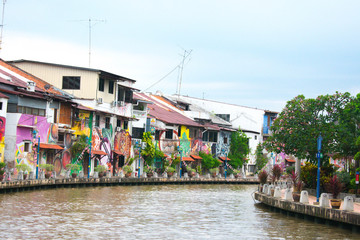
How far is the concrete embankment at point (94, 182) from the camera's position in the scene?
41.4 m

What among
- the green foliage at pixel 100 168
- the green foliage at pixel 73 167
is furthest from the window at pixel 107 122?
the green foliage at pixel 73 167

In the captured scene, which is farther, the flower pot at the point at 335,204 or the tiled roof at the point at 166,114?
the tiled roof at the point at 166,114

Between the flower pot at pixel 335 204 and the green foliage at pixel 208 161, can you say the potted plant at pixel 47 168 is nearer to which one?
the flower pot at pixel 335 204

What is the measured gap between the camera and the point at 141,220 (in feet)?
96.4

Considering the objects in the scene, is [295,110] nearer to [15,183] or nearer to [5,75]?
[15,183]

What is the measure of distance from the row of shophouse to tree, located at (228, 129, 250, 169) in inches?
58.2

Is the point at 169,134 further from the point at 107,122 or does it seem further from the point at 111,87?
the point at 111,87

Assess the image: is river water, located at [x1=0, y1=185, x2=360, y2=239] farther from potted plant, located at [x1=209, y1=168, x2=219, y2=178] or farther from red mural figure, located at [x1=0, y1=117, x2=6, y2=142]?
potted plant, located at [x1=209, y1=168, x2=219, y2=178]

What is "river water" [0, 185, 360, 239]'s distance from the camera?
81.9 feet

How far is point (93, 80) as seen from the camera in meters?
61.0

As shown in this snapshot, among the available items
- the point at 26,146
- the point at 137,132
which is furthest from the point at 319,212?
the point at 137,132

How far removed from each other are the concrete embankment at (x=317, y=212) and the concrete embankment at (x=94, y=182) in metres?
16.0

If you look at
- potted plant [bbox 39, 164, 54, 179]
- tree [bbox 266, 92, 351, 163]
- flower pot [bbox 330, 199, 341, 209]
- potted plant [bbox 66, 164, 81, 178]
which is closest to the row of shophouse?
potted plant [bbox 39, 164, 54, 179]

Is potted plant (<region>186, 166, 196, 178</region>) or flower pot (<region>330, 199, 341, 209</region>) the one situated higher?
potted plant (<region>186, 166, 196, 178</region>)
